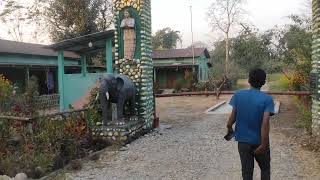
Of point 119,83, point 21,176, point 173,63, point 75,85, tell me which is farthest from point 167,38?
point 21,176

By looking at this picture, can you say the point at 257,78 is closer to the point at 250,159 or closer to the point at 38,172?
the point at 250,159

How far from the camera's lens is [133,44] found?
1169cm

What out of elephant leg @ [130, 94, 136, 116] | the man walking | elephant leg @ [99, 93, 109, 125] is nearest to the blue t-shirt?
the man walking

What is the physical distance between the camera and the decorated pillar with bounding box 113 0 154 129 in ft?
38.2

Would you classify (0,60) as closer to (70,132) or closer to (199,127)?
(199,127)

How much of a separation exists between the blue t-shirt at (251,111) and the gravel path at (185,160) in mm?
2285

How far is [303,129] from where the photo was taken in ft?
39.1

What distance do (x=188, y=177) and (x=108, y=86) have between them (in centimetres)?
403

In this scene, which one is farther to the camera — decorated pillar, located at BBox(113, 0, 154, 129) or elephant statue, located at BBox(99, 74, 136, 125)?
decorated pillar, located at BBox(113, 0, 154, 129)

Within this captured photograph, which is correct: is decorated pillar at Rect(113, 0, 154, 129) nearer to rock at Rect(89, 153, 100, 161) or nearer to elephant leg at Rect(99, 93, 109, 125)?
elephant leg at Rect(99, 93, 109, 125)

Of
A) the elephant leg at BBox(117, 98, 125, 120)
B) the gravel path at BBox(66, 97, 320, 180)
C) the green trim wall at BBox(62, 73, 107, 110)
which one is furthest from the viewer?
the green trim wall at BBox(62, 73, 107, 110)

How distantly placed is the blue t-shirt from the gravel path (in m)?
2.28

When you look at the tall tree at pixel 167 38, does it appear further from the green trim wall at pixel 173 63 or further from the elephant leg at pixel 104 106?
the elephant leg at pixel 104 106

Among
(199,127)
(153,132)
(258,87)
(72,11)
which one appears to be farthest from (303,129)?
(72,11)
